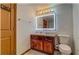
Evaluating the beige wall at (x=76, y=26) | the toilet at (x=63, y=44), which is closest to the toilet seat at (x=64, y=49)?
the toilet at (x=63, y=44)

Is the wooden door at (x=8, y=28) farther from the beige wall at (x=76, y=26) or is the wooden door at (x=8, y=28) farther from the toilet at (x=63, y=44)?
the beige wall at (x=76, y=26)

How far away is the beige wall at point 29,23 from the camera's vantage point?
1604mm

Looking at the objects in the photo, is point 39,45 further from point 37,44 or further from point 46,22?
point 46,22

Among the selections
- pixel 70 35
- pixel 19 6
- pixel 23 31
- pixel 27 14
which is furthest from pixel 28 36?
pixel 70 35

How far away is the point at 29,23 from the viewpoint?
64.7 inches

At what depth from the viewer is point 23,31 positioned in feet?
5.39

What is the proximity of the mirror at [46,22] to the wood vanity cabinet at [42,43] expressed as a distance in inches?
5.3

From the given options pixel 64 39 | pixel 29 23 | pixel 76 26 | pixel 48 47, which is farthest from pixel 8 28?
pixel 76 26

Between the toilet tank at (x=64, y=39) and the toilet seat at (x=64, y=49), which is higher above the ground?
the toilet tank at (x=64, y=39)

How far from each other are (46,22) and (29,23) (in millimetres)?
232

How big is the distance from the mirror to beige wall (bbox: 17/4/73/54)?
5cm

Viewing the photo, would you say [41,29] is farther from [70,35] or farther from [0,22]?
[0,22]

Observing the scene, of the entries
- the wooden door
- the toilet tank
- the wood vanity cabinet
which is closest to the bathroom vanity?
the wood vanity cabinet

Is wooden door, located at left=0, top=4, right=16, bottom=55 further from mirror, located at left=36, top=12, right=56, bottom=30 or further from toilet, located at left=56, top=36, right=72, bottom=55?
toilet, located at left=56, top=36, right=72, bottom=55
